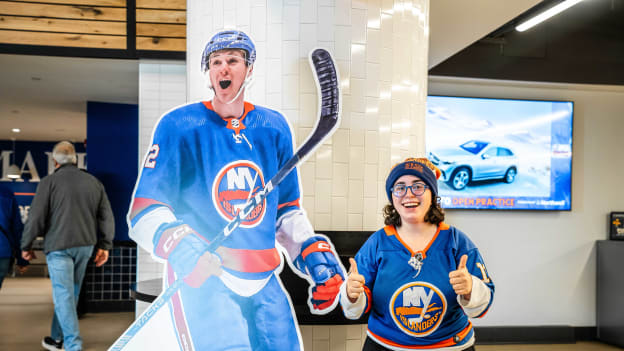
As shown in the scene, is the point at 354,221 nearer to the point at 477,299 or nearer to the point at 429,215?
the point at 429,215

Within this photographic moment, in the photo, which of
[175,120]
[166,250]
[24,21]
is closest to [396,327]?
[166,250]

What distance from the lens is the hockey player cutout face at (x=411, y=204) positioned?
72.1 inches

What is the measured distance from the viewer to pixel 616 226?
501 cm

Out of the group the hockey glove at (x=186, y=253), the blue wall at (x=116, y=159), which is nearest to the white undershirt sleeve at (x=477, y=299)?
the hockey glove at (x=186, y=253)

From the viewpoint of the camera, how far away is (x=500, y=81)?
4812mm

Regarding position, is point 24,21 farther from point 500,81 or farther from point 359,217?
point 500,81

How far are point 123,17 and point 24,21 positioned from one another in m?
0.76

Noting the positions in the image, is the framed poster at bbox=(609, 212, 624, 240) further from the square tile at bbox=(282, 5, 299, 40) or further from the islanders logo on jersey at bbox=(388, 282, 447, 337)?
the square tile at bbox=(282, 5, 299, 40)

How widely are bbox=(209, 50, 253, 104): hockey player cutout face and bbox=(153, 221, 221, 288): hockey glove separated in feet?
1.86

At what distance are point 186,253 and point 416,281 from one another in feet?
2.93

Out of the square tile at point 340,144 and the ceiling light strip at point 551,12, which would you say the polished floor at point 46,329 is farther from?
the square tile at point 340,144

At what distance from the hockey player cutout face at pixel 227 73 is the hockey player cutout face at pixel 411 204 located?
785 mm

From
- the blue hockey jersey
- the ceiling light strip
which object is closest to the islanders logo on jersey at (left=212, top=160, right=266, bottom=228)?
the blue hockey jersey

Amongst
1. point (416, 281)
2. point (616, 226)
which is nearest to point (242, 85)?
point (416, 281)
